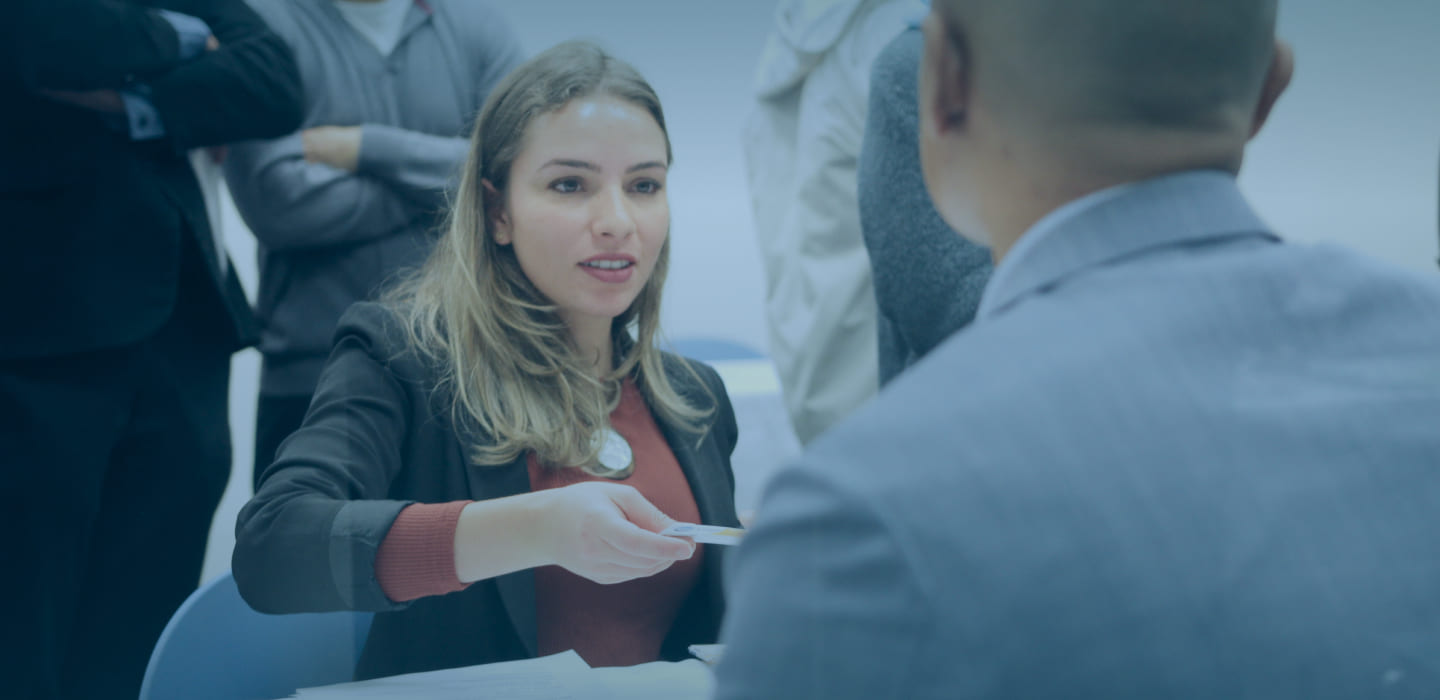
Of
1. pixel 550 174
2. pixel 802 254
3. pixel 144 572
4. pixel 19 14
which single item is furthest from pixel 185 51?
pixel 802 254

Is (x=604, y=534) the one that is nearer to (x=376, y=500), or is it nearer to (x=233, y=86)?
(x=376, y=500)

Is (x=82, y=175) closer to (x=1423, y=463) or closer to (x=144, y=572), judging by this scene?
(x=144, y=572)

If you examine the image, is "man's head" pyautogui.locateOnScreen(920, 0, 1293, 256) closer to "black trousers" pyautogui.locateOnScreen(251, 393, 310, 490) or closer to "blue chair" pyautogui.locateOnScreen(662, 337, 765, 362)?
"blue chair" pyautogui.locateOnScreen(662, 337, 765, 362)

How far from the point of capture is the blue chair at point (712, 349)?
93cm

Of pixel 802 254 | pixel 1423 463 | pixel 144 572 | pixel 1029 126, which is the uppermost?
pixel 1029 126

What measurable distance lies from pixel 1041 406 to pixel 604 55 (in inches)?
21.7

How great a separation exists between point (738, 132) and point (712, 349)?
0.21m

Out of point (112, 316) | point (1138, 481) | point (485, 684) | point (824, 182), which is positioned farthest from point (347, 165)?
point (1138, 481)

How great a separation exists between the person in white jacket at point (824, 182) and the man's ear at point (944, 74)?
0.55 meters

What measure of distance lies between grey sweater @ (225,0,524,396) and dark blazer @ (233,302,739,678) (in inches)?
1.6

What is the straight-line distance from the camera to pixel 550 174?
0.80 metres

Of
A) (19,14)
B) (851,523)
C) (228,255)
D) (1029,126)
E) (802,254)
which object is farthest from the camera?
(802,254)

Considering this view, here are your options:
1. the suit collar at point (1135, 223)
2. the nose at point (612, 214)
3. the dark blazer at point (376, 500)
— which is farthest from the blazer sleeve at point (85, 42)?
the suit collar at point (1135, 223)

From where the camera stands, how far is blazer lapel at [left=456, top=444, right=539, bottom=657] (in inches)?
31.8
